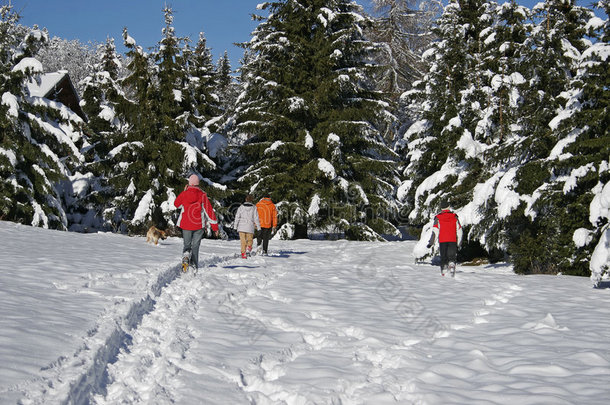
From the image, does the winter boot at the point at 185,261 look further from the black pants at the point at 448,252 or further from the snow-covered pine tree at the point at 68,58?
the snow-covered pine tree at the point at 68,58

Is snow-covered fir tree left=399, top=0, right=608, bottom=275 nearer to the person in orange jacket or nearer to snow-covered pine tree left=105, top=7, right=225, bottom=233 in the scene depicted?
the person in orange jacket

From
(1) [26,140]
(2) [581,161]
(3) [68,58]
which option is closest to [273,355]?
(2) [581,161]

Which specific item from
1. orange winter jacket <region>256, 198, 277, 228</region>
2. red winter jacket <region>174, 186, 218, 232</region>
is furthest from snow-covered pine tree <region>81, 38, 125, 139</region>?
red winter jacket <region>174, 186, 218, 232</region>

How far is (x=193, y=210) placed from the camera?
1053cm

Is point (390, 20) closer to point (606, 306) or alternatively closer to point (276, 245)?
point (276, 245)

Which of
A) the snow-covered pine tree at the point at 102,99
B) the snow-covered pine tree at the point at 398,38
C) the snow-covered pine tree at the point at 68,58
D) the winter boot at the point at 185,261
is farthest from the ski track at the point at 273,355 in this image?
the snow-covered pine tree at the point at 68,58

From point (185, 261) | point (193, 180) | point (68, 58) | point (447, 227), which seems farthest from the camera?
point (68, 58)

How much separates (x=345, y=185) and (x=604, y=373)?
18.0 m

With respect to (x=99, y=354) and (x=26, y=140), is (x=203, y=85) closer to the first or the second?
(x=26, y=140)

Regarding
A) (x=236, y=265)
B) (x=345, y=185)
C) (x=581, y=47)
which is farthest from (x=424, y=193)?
(x=236, y=265)

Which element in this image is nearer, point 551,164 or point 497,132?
point 551,164

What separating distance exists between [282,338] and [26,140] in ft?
55.8

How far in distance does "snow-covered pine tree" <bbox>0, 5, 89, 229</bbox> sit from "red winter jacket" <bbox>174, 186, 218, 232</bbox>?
34.5 ft

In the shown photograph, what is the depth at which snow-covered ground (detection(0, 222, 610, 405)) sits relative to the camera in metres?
4.31
